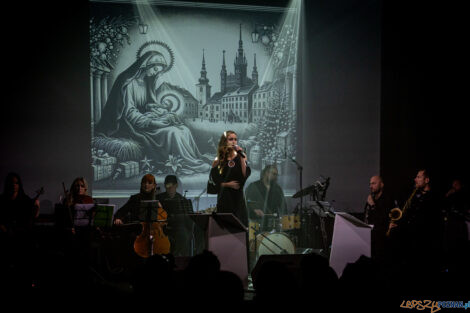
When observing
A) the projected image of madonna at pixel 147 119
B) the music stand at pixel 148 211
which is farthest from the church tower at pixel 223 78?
the music stand at pixel 148 211

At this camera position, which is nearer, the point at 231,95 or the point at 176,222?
the point at 176,222

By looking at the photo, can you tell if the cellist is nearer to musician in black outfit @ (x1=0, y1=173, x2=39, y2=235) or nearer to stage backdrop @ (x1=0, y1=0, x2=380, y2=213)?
stage backdrop @ (x1=0, y1=0, x2=380, y2=213)

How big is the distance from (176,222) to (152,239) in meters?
0.87

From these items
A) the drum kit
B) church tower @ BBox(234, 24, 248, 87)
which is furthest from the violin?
church tower @ BBox(234, 24, 248, 87)

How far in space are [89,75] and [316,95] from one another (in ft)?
12.6

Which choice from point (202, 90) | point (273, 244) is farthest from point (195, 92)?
point (273, 244)

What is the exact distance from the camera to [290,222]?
21.4ft

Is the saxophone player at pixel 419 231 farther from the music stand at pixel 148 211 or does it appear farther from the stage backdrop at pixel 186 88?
the music stand at pixel 148 211

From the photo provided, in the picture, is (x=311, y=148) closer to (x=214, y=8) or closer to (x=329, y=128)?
(x=329, y=128)

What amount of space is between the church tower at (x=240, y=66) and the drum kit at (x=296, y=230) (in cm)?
227

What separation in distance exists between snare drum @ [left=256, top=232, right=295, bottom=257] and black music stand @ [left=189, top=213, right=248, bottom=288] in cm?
158

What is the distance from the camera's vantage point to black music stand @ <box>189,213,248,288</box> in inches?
170

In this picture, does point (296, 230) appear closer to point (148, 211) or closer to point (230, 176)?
point (230, 176)

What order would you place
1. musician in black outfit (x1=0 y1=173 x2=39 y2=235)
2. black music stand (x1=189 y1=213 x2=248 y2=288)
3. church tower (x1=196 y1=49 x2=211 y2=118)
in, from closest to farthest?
black music stand (x1=189 y1=213 x2=248 y2=288) < musician in black outfit (x1=0 y1=173 x2=39 y2=235) < church tower (x1=196 y1=49 x2=211 y2=118)
